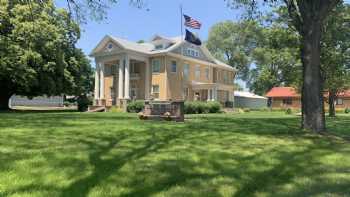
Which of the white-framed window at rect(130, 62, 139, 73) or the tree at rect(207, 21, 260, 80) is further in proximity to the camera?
the tree at rect(207, 21, 260, 80)

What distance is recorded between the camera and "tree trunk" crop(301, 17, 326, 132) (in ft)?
32.9

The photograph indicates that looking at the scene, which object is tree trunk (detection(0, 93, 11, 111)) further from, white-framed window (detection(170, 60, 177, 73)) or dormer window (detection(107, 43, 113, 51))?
white-framed window (detection(170, 60, 177, 73))

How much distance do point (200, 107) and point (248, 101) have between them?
3550 centimetres

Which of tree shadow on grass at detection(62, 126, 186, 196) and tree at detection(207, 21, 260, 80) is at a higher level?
tree at detection(207, 21, 260, 80)

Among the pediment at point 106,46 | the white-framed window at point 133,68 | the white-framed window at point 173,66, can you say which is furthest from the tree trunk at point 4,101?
the white-framed window at point 173,66

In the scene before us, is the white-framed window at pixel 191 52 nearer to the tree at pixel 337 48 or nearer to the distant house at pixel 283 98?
the tree at pixel 337 48

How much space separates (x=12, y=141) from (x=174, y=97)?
99.8 feet

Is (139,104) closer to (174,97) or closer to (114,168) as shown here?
(174,97)

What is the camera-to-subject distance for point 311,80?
398 inches

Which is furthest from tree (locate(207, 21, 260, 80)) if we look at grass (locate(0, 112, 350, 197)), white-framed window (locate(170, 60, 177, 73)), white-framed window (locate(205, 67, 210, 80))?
grass (locate(0, 112, 350, 197))

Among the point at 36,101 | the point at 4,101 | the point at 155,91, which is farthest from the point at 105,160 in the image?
the point at 36,101

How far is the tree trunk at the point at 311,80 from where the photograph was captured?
32.9ft

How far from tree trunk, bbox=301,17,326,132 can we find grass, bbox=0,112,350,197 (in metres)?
1.61

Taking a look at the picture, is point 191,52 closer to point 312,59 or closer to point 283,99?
point 283,99
